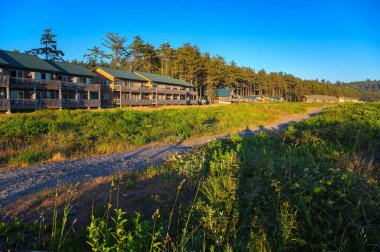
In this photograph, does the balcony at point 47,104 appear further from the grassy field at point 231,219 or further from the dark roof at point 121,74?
the grassy field at point 231,219

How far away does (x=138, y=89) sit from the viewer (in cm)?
5241

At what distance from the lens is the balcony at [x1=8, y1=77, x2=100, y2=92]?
31297 millimetres

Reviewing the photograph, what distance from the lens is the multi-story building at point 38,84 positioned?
30.2m

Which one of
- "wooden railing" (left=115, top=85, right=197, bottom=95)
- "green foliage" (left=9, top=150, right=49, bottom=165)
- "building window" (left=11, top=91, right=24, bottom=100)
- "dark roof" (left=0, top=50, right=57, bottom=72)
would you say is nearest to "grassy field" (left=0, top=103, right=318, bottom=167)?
A: "green foliage" (left=9, top=150, right=49, bottom=165)

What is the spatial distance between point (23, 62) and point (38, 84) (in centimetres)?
344

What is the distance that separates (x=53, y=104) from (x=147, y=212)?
3355 cm

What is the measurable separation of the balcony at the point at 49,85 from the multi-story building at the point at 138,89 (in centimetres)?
538

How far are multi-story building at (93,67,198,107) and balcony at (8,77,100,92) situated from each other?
17.7ft

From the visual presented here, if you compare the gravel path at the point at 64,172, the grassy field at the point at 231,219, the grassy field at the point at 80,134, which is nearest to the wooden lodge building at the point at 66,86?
the grassy field at the point at 80,134

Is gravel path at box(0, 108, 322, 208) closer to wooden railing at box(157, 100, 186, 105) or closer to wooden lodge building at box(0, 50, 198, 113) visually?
wooden lodge building at box(0, 50, 198, 113)

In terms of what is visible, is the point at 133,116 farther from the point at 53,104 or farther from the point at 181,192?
the point at 181,192

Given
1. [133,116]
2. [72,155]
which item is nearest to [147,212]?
[72,155]

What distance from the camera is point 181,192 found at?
5.76 m

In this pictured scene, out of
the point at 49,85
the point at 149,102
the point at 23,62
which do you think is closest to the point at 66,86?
the point at 49,85
